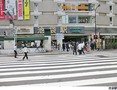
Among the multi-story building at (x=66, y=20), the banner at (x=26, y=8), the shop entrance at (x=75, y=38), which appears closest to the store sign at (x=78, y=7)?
the multi-story building at (x=66, y=20)

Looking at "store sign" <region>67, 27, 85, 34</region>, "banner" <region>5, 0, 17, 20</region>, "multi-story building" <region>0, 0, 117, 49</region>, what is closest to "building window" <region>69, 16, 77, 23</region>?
"multi-story building" <region>0, 0, 117, 49</region>

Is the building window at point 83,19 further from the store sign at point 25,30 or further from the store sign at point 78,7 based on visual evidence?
the store sign at point 25,30

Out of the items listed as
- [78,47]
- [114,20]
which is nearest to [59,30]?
[114,20]

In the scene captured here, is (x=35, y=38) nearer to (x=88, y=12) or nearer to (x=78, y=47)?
(x=78, y=47)

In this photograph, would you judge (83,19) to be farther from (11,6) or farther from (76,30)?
(11,6)

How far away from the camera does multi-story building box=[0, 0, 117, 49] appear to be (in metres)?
59.0

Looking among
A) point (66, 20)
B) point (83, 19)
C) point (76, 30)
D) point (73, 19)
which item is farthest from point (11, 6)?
point (83, 19)

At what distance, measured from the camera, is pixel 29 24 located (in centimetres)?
5931

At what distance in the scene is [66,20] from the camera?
60688mm

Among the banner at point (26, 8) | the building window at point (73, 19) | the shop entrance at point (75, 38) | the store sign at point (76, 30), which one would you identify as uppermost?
the banner at point (26, 8)

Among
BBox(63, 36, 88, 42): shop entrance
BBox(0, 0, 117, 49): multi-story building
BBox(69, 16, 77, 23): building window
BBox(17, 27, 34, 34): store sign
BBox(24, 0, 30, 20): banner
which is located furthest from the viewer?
BBox(63, 36, 88, 42): shop entrance

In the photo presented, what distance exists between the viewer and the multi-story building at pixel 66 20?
194 ft

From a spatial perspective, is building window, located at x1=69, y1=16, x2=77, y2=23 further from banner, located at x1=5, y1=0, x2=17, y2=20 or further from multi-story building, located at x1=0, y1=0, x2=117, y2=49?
banner, located at x1=5, y1=0, x2=17, y2=20

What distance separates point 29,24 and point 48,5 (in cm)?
559
